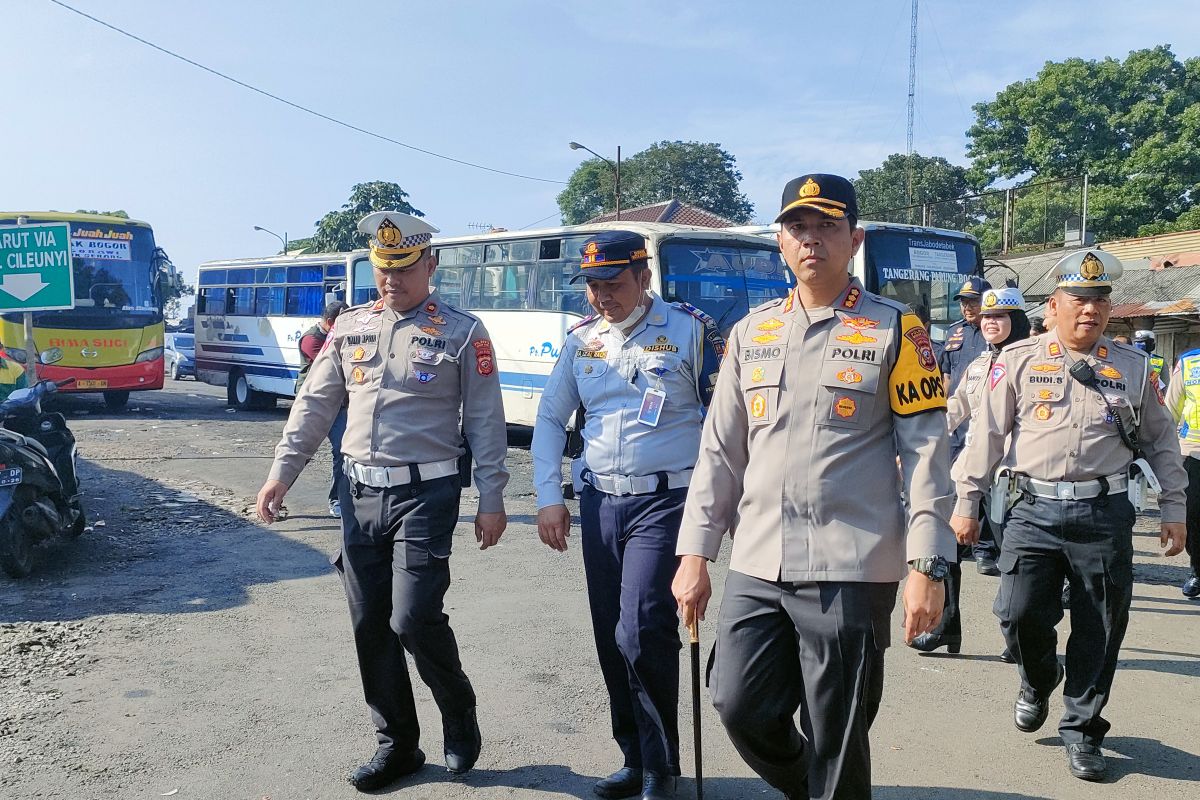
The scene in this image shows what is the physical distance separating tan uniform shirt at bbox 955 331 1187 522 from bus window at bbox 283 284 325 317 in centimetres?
1676

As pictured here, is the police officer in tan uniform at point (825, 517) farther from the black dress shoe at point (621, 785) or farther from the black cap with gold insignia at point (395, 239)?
the black cap with gold insignia at point (395, 239)

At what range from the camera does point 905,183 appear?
5150cm

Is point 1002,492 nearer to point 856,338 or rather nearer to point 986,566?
point 856,338

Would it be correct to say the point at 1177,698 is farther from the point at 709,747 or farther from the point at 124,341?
the point at 124,341

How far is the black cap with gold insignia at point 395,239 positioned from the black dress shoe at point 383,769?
6.00 feet

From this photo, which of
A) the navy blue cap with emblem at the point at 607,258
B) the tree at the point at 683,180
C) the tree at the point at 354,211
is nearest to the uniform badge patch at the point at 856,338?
the navy blue cap with emblem at the point at 607,258

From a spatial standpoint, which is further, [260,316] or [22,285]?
[260,316]

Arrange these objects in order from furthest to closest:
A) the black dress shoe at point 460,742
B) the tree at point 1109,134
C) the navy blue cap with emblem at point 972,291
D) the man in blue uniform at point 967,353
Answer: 1. the tree at point 1109,134
2. the navy blue cap with emblem at point 972,291
3. the man in blue uniform at point 967,353
4. the black dress shoe at point 460,742

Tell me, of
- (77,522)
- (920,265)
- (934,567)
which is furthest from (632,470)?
(920,265)

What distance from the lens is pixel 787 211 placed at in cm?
297

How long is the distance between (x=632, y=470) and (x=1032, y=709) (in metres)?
2.07

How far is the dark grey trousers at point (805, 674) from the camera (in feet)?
9.29

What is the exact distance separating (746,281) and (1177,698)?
27.0 ft

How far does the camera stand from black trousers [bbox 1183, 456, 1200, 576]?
22.2ft
